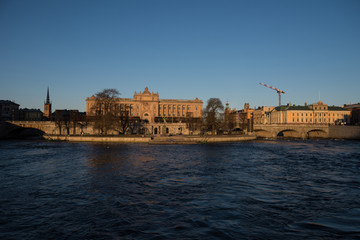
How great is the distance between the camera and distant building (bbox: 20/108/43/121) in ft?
564

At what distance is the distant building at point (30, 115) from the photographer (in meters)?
172

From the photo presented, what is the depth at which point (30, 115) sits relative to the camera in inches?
6890

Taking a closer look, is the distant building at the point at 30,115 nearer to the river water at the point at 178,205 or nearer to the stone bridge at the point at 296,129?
the stone bridge at the point at 296,129

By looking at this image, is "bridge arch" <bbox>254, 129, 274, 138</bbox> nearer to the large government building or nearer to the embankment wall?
the embankment wall

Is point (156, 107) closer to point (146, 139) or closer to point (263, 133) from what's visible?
point (263, 133)

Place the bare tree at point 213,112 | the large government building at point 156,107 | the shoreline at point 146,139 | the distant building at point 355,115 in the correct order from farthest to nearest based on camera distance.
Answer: the large government building at point 156,107
the distant building at point 355,115
the bare tree at point 213,112
the shoreline at point 146,139

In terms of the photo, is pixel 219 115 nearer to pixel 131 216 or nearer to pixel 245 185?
pixel 245 185

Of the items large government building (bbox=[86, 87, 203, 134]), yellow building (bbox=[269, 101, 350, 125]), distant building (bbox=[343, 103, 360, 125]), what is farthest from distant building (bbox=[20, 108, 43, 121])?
distant building (bbox=[343, 103, 360, 125])

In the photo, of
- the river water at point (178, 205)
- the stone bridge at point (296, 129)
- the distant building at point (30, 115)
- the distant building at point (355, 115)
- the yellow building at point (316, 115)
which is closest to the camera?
the river water at point (178, 205)

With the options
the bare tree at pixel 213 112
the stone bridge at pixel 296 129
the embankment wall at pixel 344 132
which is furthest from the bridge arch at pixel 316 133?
the bare tree at pixel 213 112

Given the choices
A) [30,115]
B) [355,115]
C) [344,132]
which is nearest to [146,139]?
[344,132]

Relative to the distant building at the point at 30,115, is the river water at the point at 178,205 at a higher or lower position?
lower

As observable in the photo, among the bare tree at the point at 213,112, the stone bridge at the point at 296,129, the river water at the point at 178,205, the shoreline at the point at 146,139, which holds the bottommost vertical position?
the river water at the point at 178,205

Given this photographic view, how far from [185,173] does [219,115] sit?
64704 millimetres
